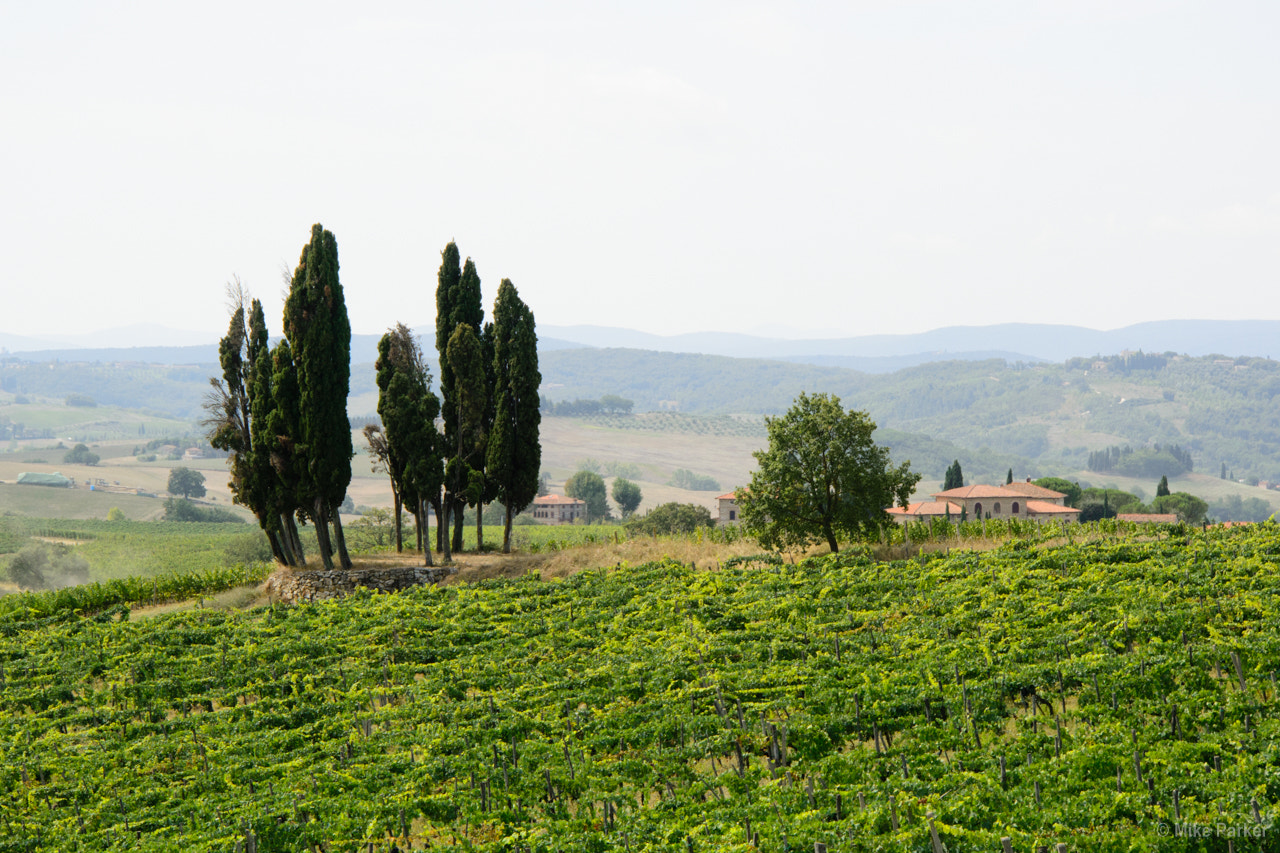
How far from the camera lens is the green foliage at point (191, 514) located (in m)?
131

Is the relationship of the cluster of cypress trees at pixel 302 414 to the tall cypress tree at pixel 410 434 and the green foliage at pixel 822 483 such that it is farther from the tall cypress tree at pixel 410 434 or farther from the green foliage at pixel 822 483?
the green foliage at pixel 822 483

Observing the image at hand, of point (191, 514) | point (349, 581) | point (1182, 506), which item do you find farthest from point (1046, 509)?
point (191, 514)

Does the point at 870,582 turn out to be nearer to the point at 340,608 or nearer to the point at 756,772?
the point at 756,772

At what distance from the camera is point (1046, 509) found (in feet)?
320

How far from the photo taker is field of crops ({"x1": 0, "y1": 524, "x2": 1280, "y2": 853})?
33.3ft

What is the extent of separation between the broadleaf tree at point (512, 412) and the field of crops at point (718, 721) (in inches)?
450

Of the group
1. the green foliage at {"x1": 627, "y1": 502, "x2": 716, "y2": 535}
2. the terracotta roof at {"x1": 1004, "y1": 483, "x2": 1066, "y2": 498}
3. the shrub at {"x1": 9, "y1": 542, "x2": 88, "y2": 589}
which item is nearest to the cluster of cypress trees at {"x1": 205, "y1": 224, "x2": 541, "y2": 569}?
the shrub at {"x1": 9, "y1": 542, "x2": 88, "y2": 589}

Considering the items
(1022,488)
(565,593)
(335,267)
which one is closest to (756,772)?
(565,593)

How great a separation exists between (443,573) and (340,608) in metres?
5.09

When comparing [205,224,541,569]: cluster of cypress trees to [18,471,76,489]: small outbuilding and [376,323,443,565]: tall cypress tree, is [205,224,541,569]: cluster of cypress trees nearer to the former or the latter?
[376,323,443,565]: tall cypress tree

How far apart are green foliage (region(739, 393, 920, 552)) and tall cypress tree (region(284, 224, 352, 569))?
48.0ft

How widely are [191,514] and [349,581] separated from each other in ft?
393

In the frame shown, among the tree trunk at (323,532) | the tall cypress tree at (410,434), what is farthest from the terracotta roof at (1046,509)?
the tree trunk at (323,532)

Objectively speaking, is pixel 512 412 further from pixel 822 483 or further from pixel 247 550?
pixel 247 550
